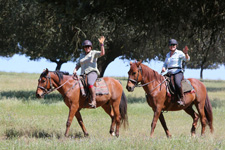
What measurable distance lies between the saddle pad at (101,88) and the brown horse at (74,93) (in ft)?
0.44

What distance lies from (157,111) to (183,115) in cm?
797

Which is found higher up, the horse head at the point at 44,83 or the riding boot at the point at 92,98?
the horse head at the point at 44,83

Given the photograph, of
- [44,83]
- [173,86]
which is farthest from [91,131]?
[173,86]

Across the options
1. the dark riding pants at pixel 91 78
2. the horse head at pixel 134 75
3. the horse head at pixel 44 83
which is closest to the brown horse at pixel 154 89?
the horse head at pixel 134 75

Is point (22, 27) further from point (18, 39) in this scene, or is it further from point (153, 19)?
point (153, 19)

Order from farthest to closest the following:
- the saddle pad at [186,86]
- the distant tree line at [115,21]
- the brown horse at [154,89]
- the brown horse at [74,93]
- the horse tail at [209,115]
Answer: the distant tree line at [115,21] → the horse tail at [209,115] → the saddle pad at [186,86] → the brown horse at [74,93] → the brown horse at [154,89]

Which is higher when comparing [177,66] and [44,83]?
[177,66]

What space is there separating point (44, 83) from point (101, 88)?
1920mm

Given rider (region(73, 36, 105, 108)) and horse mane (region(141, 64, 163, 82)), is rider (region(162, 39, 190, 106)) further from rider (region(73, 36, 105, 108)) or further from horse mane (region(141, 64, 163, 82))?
rider (region(73, 36, 105, 108))

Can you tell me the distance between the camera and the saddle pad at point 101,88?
418 inches

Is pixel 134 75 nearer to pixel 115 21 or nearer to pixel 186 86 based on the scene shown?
pixel 186 86

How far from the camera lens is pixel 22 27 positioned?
2817 cm

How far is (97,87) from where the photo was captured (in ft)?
35.0

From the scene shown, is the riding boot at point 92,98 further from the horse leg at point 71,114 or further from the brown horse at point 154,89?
the brown horse at point 154,89
